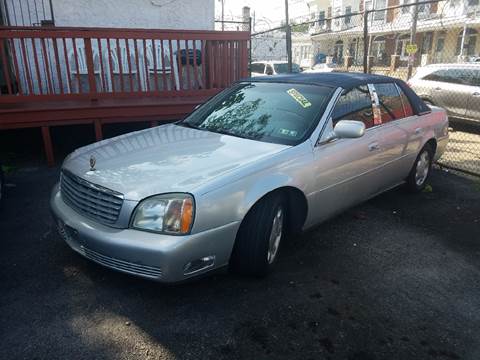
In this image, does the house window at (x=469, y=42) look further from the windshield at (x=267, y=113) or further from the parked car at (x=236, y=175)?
the windshield at (x=267, y=113)

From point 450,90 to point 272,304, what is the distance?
8784 mm

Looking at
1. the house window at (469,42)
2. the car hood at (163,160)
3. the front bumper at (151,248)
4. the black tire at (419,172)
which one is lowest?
the black tire at (419,172)

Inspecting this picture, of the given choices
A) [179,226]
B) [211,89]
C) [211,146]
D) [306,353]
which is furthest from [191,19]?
[306,353]

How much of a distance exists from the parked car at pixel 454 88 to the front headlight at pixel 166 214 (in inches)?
347

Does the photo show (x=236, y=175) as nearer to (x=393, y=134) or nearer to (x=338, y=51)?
(x=393, y=134)

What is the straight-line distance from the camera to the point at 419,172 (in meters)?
5.28

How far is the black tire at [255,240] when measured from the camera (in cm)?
295

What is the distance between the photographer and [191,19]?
30.9ft

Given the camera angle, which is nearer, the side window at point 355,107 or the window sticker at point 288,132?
the window sticker at point 288,132

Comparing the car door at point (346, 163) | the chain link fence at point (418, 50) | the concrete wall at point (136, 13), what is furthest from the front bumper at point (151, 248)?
the concrete wall at point (136, 13)

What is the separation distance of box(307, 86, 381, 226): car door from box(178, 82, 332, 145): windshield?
0.18 m

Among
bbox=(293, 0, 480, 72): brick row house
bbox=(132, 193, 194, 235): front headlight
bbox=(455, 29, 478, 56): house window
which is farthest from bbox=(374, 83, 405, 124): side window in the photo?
bbox=(455, 29, 478, 56): house window

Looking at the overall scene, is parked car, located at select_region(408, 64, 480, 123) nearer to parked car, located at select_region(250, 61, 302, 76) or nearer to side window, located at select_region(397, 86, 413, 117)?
side window, located at select_region(397, 86, 413, 117)

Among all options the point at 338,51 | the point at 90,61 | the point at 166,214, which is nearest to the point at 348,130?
the point at 166,214
